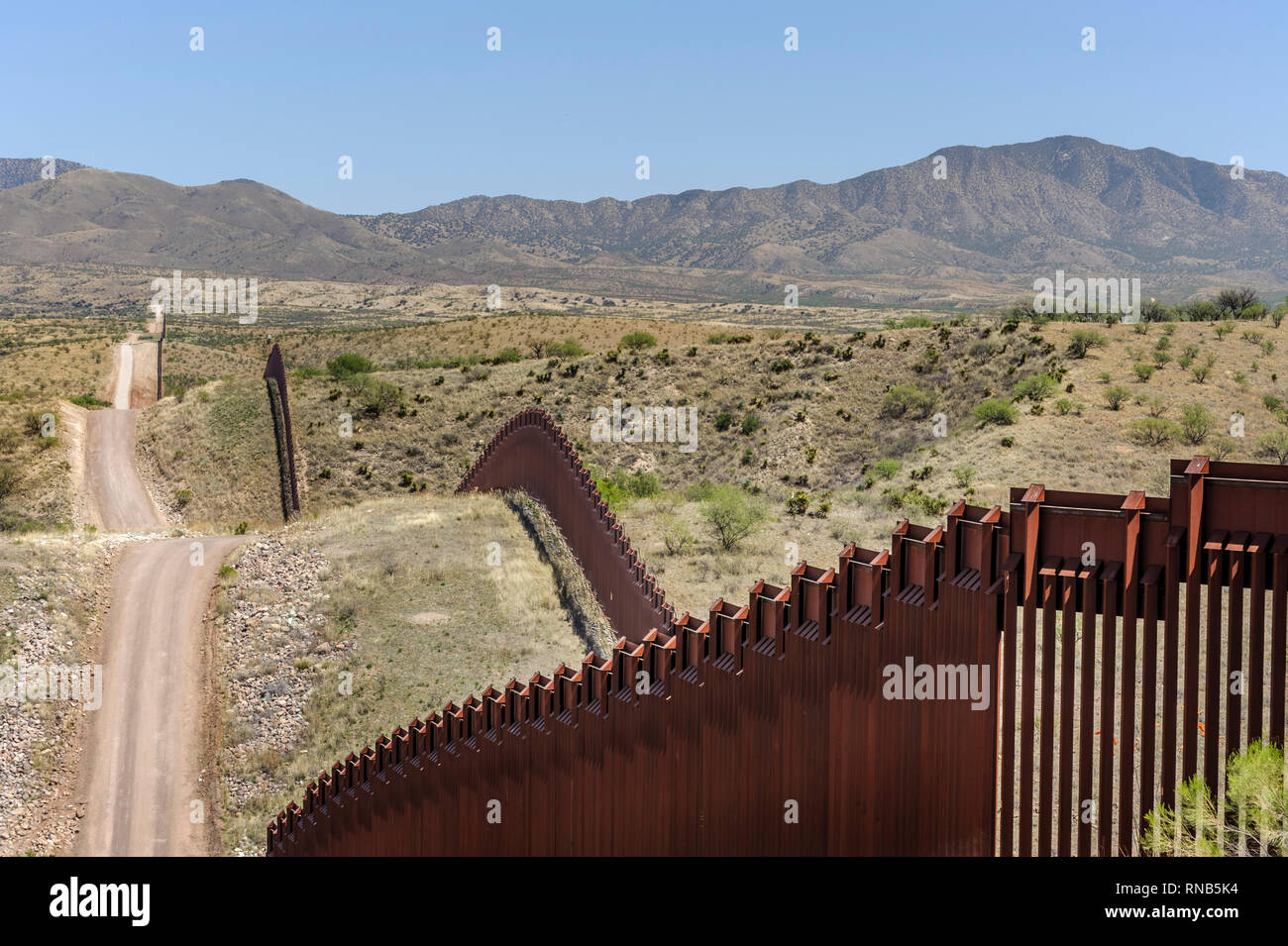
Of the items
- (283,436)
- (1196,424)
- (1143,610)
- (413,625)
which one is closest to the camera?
(1143,610)

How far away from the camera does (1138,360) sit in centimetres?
3600

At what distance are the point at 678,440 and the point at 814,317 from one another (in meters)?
90.3

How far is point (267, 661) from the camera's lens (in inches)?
693

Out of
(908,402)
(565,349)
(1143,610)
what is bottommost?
(1143,610)

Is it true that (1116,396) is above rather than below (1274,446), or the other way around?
above

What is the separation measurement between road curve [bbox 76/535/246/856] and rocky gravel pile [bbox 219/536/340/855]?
430 mm

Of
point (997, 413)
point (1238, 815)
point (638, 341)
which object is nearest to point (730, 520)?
point (997, 413)

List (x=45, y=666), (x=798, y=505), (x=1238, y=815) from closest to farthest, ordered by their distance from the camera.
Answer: (x=1238, y=815), (x=45, y=666), (x=798, y=505)

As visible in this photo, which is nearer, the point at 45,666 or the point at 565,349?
the point at 45,666

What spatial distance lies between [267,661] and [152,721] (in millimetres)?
2037

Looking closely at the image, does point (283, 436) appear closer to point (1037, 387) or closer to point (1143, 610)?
point (1037, 387)

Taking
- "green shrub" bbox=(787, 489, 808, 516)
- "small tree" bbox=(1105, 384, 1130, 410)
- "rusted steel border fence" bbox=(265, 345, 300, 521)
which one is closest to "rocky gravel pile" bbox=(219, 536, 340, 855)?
"green shrub" bbox=(787, 489, 808, 516)

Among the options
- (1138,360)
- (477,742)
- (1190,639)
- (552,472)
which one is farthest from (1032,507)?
(1138,360)

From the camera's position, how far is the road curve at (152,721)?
1392 centimetres
